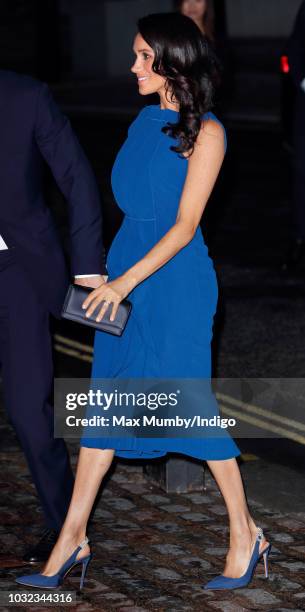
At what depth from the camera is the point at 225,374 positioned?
8227 millimetres

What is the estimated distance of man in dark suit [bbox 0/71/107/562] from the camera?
5.01 meters

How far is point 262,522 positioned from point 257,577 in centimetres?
66

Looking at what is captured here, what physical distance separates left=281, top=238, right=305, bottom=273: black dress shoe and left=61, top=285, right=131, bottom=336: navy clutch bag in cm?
611

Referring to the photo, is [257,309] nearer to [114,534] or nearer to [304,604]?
[114,534]

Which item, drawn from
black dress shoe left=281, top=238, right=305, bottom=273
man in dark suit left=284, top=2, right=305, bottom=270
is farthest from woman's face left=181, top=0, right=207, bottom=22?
black dress shoe left=281, top=238, right=305, bottom=273

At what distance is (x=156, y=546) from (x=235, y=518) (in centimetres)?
61

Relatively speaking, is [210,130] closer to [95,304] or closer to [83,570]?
[95,304]

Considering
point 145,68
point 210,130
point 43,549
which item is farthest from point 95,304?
point 43,549

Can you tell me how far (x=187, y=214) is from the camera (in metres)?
4.83

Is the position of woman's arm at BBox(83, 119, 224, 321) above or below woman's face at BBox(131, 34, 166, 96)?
below

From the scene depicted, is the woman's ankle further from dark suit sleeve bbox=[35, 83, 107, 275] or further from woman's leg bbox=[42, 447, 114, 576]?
dark suit sleeve bbox=[35, 83, 107, 275]

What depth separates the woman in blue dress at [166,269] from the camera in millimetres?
4840

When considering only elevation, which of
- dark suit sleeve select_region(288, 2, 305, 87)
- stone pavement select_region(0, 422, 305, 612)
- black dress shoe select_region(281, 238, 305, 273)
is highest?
dark suit sleeve select_region(288, 2, 305, 87)

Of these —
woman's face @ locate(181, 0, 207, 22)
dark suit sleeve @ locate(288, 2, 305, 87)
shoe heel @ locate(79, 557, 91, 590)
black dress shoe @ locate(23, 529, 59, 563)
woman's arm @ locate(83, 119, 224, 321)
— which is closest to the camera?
woman's arm @ locate(83, 119, 224, 321)
